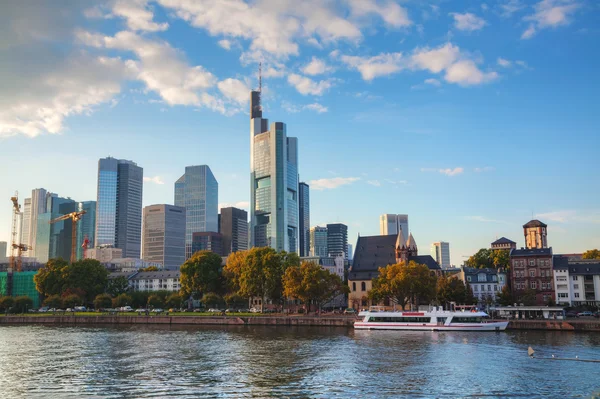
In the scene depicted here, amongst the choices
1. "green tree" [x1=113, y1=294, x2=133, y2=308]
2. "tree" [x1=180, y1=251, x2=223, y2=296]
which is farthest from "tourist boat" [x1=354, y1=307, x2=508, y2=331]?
"green tree" [x1=113, y1=294, x2=133, y2=308]

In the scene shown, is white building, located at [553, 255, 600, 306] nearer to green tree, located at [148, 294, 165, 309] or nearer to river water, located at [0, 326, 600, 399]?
river water, located at [0, 326, 600, 399]

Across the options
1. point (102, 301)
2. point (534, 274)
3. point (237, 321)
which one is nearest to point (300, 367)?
point (237, 321)

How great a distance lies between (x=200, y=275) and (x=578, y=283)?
10315cm

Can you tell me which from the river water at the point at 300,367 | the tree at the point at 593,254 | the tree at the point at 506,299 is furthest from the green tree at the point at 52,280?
the tree at the point at 593,254

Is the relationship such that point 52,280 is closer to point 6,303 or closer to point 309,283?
point 6,303

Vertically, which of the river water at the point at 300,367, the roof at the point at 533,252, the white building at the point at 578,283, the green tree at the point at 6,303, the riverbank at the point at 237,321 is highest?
the roof at the point at 533,252

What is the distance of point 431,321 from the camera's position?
110625mm

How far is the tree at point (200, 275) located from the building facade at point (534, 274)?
279 feet

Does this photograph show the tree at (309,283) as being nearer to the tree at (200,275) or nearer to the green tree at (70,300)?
the tree at (200,275)

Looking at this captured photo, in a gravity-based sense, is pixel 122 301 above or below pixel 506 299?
below

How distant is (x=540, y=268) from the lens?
148 metres

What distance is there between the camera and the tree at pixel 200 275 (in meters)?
163

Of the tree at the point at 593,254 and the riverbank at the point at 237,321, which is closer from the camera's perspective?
the riverbank at the point at 237,321

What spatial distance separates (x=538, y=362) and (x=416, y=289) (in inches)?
2458
